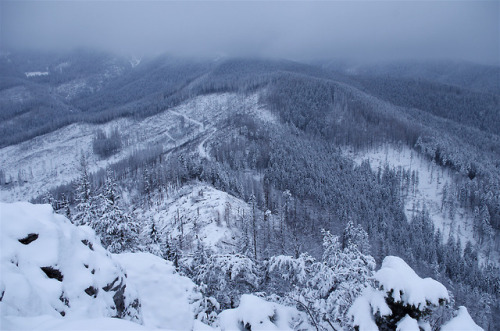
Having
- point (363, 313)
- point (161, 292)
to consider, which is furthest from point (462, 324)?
point (161, 292)

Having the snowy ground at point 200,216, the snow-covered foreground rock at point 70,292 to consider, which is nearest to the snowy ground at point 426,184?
the snowy ground at point 200,216

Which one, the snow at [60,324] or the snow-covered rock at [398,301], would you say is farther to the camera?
the snow-covered rock at [398,301]

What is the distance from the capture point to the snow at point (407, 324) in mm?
10920

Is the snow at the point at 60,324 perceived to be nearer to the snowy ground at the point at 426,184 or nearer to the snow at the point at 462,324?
the snow at the point at 462,324

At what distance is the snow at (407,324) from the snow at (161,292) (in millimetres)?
11196

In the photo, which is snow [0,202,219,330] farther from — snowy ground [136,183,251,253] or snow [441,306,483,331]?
snowy ground [136,183,251,253]

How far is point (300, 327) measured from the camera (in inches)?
541

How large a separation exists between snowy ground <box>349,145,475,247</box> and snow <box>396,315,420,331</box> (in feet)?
442

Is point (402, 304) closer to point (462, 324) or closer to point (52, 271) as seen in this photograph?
point (462, 324)

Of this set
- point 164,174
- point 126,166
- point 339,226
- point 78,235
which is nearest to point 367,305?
point 78,235

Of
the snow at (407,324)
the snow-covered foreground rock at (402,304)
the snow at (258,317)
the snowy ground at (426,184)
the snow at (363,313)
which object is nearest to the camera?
the snow at (407,324)

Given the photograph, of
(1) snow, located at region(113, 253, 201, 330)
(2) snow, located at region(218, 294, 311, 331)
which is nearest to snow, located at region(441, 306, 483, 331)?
(2) snow, located at region(218, 294, 311, 331)

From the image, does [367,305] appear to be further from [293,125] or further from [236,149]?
[293,125]

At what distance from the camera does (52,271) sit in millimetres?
12555
